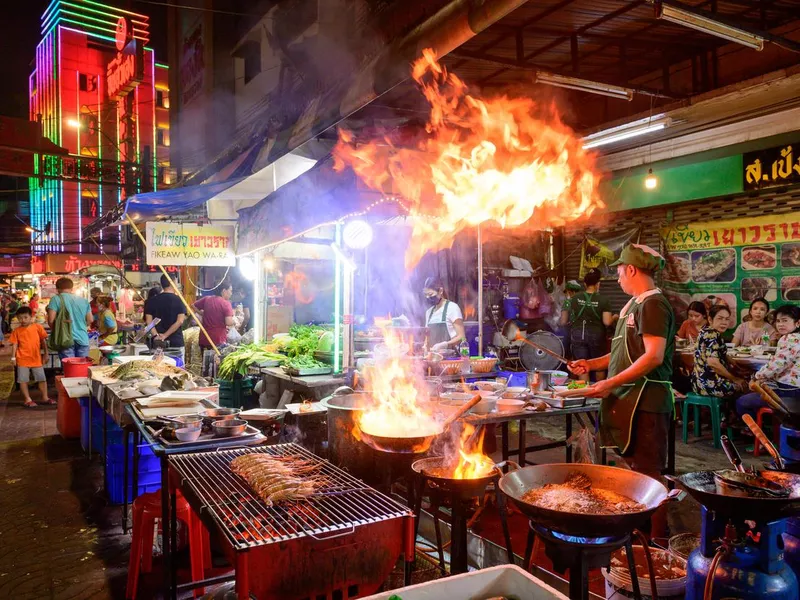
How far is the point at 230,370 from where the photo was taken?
9.73m

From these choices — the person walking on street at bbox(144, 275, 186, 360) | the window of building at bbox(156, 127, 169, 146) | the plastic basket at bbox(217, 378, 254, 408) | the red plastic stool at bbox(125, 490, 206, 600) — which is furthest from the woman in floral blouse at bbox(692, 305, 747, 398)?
the window of building at bbox(156, 127, 169, 146)

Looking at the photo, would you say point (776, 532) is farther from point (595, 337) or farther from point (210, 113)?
point (210, 113)

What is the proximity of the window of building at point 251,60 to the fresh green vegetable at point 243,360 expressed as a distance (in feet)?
42.3

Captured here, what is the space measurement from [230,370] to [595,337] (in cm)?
680

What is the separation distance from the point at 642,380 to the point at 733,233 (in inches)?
311

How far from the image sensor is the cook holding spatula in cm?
464

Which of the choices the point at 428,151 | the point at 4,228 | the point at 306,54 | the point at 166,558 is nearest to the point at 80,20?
the point at 4,228

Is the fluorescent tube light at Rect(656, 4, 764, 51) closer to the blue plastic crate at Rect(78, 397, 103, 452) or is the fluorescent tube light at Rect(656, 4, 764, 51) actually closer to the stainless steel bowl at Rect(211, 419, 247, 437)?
the stainless steel bowl at Rect(211, 419, 247, 437)

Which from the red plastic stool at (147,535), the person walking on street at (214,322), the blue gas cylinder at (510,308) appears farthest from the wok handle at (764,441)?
the blue gas cylinder at (510,308)

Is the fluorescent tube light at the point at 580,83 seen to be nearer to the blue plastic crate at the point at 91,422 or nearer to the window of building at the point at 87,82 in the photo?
the blue plastic crate at the point at 91,422

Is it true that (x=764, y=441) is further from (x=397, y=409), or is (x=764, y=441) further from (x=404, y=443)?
(x=397, y=409)

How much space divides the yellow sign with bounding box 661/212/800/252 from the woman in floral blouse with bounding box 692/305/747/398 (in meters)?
3.05

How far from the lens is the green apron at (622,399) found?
4.77 metres

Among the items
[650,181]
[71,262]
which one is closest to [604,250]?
[650,181]
